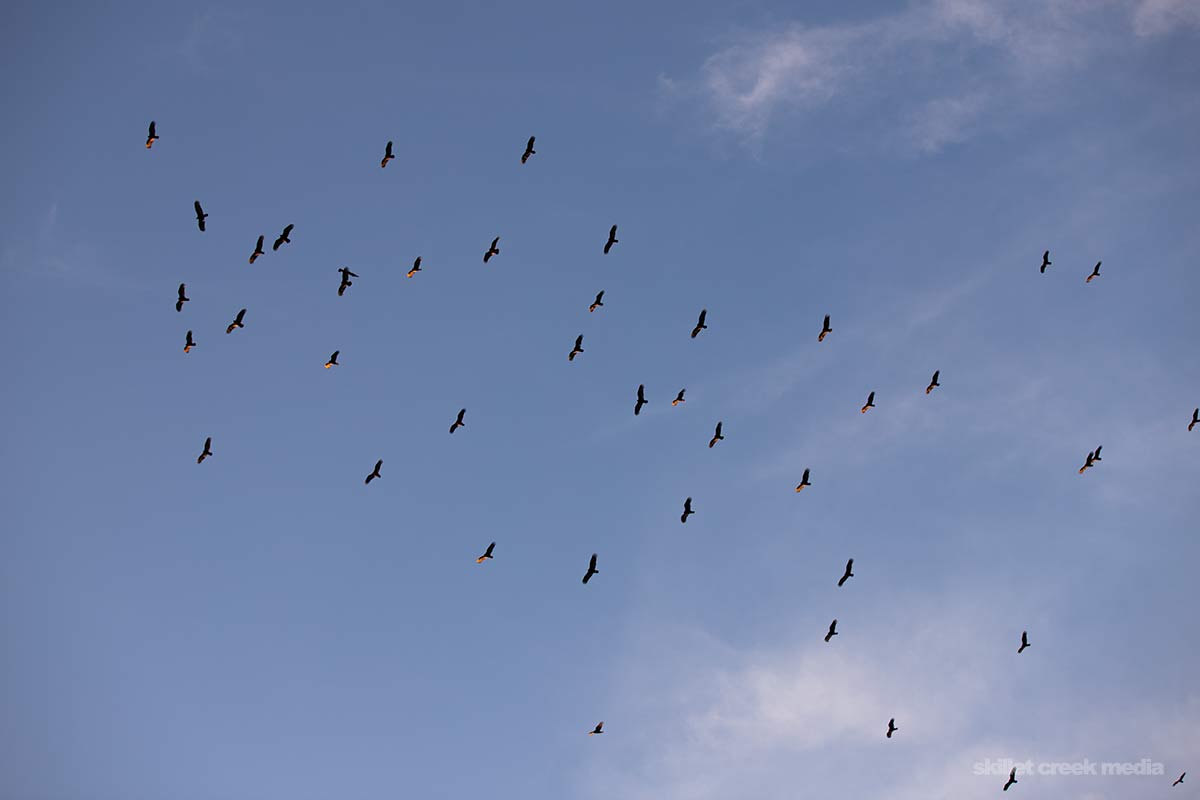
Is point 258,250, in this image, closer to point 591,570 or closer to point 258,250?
point 258,250

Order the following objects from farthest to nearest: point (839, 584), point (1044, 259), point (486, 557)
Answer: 1. point (1044, 259)
2. point (839, 584)
3. point (486, 557)

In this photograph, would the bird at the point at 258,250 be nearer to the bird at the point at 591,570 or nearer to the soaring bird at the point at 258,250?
the soaring bird at the point at 258,250

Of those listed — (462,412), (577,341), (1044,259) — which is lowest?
(462,412)

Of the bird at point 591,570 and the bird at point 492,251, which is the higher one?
the bird at point 492,251

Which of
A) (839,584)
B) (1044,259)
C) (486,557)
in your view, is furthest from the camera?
(1044,259)

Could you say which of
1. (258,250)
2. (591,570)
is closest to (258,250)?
(258,250)

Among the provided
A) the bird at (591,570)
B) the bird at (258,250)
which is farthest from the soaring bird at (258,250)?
the bird at (591,570)

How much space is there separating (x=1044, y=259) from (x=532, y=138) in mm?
46153

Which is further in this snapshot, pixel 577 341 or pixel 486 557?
pixel 577 341

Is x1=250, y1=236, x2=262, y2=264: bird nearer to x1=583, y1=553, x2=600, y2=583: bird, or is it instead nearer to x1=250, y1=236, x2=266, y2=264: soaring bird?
x1=250, y1=236, x2=266, y2=264: soaring bird

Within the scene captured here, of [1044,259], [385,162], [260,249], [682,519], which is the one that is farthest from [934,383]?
[260,249]

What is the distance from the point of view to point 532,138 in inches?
3617

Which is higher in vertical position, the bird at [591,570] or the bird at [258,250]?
the bird at [258,250]

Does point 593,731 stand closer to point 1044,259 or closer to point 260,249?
point 260,249
